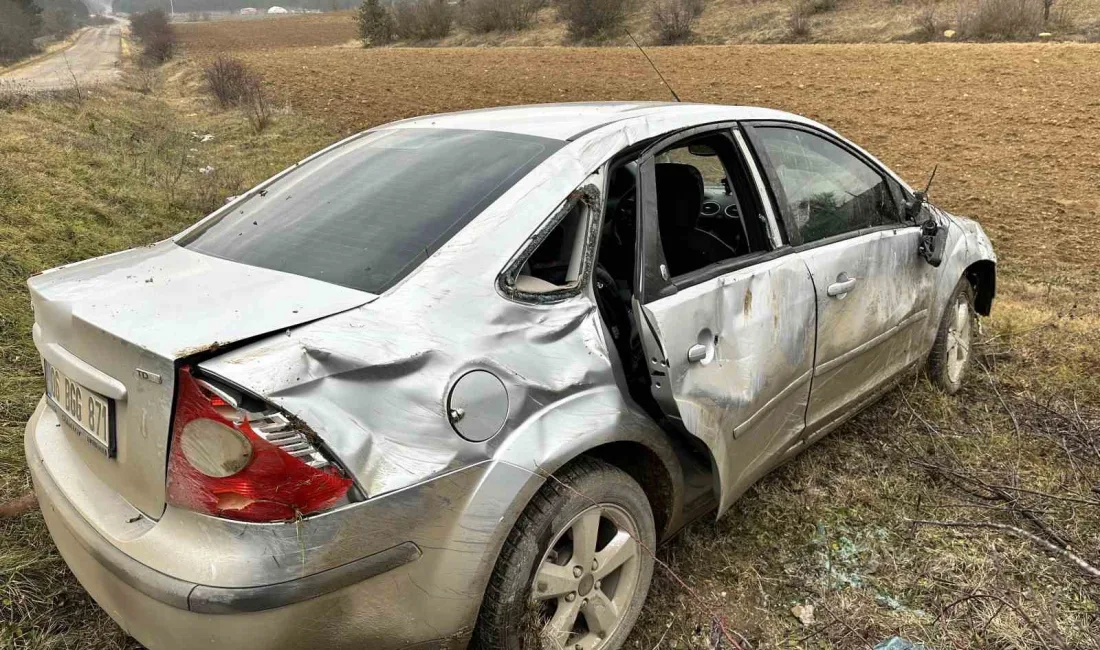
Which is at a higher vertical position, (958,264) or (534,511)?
(958,264)

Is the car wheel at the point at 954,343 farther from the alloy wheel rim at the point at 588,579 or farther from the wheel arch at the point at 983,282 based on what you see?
the alloy wheel rim at the point at 588,579

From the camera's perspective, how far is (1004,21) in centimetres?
2561

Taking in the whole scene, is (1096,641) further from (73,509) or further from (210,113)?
(210,113)

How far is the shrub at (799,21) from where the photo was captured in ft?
104

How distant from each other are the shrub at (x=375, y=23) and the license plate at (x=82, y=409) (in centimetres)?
5226

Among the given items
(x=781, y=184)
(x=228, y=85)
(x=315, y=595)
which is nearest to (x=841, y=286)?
(x=781, y=184)

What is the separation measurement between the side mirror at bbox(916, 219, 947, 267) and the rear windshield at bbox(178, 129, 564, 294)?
1.95 metres

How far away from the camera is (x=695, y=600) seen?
238 cm

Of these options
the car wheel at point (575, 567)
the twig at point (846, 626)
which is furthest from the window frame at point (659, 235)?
the twig at point (846, 626)

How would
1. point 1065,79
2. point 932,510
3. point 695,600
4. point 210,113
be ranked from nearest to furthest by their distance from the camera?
point 695,600, point 932,510, point 1065,79, point 210,113

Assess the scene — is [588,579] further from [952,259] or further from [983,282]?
[983,282]

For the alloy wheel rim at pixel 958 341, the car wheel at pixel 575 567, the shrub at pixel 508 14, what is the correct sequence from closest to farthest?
1. the car wheel at pixel 575 567
2. the alloy wheel rim at pixel 958 341
3. the shrub at pixel 508 14

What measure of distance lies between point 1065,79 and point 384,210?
57.8 feet

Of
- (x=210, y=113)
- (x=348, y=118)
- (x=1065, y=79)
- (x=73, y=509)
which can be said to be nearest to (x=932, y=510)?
(x=73, y=509)
